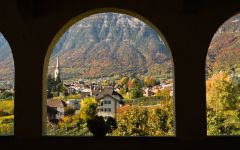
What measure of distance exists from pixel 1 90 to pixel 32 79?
5418mm

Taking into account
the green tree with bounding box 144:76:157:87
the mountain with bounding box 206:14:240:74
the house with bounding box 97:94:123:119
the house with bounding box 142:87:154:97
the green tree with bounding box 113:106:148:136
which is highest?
the mountain with bounding box 206:14:240:74

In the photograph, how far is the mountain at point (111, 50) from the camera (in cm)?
1222

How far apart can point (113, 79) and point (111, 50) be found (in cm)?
158

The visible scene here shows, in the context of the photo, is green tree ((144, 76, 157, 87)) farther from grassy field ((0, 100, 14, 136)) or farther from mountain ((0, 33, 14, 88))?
grassy field ((0, 100, 14, 136))

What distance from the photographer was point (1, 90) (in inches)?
399

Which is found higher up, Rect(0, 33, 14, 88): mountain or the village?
Rect(0, 33, 14, 88): mountain

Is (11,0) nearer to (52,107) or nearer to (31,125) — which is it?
(31,125)

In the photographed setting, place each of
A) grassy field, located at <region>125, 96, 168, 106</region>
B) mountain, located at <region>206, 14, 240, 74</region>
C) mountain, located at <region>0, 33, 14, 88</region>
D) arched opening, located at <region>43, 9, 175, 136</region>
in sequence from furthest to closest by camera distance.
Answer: mountain, located at <region>206, 14, 240, 74</region> < mountain, located at <region>0, 33, 14, 88</region> < grassy field, located at <region>125, 96, 168, 106</region> < arched opening, located at <region>43, 9, 175, 136</region>

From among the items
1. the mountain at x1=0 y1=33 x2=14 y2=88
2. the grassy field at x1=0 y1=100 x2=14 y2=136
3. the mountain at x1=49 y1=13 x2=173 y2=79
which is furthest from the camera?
the mountain at x1=49 y1=13 x2=173 y2=79

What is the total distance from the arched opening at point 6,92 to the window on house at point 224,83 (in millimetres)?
4700

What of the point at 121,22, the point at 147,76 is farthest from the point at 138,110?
the point at 121,22

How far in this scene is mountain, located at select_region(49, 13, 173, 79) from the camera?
1222 cm

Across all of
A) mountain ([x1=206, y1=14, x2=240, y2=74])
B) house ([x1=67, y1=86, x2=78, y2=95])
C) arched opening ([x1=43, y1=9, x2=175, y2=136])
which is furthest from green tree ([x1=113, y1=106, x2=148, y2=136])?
mountain ([x1=206, y1=14, x2=240, y2=74])

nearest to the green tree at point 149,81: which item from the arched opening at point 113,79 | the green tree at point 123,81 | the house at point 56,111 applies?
the arched opening at point 113,79
